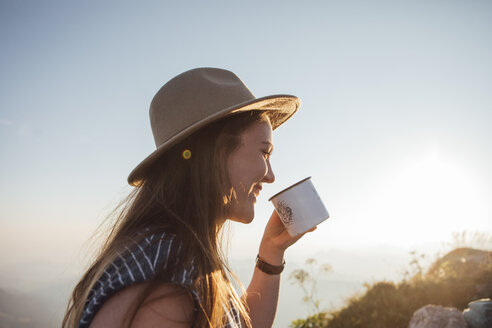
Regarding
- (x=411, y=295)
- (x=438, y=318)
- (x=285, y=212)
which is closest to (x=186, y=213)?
(x=285, y=212)

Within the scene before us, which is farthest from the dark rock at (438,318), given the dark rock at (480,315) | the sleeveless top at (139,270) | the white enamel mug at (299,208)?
the sleeveless top at (139,270)

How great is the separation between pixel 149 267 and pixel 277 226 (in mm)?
1274

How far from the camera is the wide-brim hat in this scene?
1.42 m

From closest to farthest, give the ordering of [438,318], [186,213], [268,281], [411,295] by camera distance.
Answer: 1. [186,213]
2. [268,281]
3. [438,318]
4. [411,295]

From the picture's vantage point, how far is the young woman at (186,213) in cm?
93

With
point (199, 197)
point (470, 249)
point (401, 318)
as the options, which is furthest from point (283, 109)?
point (470, 249)

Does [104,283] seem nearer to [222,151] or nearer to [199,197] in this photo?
[199,197]

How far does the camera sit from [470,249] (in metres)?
5.62

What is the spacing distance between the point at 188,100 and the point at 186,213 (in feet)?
1.92

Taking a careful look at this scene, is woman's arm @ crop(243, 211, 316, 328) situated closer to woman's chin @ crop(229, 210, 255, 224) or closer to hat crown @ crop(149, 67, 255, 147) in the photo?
woman's chin @ crop(229, 210, 255, 224)

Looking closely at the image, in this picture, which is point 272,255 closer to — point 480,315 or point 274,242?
point 274,242

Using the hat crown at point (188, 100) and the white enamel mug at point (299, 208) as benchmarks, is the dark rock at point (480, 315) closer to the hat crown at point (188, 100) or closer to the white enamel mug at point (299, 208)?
the white enamel mug at point (299, 208)

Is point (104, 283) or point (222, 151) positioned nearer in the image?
point (104, 283)

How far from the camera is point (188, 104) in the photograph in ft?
4.79
